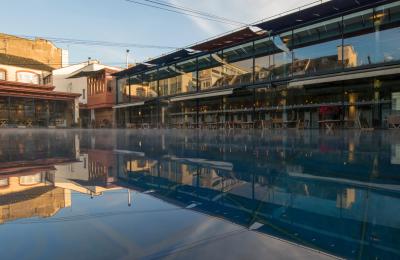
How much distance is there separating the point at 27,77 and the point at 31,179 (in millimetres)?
54919

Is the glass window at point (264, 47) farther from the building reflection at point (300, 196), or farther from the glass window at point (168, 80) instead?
the building reflection at point (300, 196)

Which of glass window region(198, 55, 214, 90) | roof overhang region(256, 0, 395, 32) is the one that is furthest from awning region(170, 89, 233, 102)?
roof overhang region(256, 0, 395, 32)

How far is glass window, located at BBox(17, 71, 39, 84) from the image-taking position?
48.1 m

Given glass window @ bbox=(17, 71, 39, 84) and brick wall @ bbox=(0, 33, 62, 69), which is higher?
brick wall @ bbox=(0, 33, 62, 69)

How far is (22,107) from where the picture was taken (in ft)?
116

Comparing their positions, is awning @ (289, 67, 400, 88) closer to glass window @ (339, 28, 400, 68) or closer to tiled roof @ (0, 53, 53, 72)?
glass window @ (339, 28, 400, 68)

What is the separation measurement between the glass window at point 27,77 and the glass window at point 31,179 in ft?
175

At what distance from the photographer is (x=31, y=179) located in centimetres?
325

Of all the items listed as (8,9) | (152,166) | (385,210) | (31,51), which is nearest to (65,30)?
(8,9)

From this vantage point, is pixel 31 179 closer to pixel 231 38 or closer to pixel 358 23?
pixel 358 23

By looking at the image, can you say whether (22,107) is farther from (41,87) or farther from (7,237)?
(7,237)

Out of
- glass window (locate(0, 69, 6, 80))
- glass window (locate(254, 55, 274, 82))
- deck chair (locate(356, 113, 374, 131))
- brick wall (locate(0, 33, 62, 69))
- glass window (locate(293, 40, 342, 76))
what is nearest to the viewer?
deck chair (locate(356, 113, 374, 131))

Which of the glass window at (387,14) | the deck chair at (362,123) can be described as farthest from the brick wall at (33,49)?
the glass window at (387,14)

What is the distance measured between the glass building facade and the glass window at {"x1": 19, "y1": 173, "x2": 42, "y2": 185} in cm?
1804
